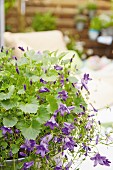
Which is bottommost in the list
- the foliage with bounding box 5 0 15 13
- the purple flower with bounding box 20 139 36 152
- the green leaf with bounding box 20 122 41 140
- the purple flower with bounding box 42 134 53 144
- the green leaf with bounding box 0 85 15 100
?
the purple flower with bounding box 20 139 36 152

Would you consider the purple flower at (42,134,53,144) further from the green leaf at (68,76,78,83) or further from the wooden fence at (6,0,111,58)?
the wooden fence at (6,0,111,58)

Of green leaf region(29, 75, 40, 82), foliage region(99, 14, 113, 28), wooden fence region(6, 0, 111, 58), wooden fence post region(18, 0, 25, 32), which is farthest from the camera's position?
wooden fence region(6, 0, 111, 58)

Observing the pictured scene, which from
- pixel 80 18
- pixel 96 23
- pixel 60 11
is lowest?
pixel 96 23

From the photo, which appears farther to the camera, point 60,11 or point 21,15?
point 60,11

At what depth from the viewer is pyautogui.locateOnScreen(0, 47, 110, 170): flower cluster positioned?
40.2 inches

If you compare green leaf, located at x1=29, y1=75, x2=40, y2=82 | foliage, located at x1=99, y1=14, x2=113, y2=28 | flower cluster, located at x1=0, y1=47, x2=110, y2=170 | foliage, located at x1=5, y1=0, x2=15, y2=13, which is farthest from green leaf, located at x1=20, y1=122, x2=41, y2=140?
foliage, located at x1=5, y1=0, x2=15, y2=13

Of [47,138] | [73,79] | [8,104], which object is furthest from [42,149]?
[73,79]

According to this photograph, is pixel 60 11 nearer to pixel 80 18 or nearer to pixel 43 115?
pixel 80 18

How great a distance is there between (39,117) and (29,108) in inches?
1.5

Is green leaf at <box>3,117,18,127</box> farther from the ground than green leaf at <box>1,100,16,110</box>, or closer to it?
closer to it

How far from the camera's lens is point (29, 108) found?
1012mm

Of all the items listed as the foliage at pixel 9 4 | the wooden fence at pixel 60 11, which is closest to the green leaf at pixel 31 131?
the foliage at pixel 9 4

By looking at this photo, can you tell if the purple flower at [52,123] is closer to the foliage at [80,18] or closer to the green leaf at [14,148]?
the green leaf at [14,148]

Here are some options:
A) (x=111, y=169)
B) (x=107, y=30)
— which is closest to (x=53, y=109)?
(x=111, y=169)
